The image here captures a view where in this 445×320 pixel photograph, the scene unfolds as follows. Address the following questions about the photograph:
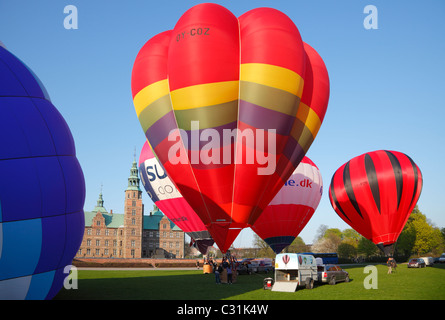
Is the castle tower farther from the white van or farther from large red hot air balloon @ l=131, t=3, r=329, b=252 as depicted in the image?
large red hot air balloon @ l=131, t=3, r=329, b=252

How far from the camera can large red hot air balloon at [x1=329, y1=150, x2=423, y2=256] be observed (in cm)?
2683

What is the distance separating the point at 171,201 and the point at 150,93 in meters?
12.3

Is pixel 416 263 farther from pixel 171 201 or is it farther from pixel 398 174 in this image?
pixel 171 201

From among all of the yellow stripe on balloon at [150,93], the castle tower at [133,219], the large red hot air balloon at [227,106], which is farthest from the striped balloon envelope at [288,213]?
the castle tower at [133,219]

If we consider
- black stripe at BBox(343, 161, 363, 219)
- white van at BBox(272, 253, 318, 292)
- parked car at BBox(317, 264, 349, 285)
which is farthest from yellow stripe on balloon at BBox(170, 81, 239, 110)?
black stripe at BBox(343, 161, 363, 219)

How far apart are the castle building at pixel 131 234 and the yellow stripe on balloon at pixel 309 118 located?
77914mm

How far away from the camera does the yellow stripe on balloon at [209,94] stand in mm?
15008

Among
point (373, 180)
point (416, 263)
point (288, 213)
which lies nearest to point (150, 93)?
point (288, 213)

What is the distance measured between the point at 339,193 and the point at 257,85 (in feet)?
59.2

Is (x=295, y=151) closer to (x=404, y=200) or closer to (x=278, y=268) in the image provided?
(x=278, y=268)

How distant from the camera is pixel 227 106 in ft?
49.8

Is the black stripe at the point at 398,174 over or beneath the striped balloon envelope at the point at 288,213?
over

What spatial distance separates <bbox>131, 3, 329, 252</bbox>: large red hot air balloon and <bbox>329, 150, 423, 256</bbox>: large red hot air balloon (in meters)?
12.9

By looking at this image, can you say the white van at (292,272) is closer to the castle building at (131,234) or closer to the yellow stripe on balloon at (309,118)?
the yellow stripe on balloon at (309,118)
